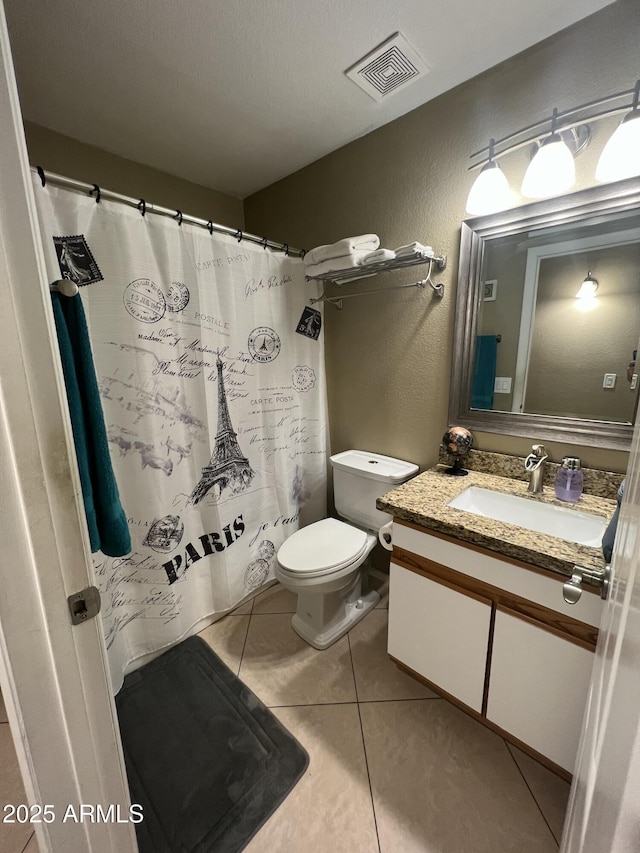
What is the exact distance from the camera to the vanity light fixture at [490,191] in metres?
1.23

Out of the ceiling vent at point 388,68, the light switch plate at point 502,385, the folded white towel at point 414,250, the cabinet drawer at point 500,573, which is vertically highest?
the ceiling vent at point 388,68

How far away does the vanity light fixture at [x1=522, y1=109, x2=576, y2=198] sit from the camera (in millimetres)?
1097

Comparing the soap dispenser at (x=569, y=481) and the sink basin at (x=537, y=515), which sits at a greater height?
the soap dispenser at (x=569, y=481)

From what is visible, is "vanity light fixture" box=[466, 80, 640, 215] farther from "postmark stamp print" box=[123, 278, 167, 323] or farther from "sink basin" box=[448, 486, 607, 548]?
"postmark stamp print" box=[123, 278, 167, 323]

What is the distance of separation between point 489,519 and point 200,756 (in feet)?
4.22

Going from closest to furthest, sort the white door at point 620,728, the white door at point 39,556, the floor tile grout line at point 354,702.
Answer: the white door at point 620,728
the white door at point 39,556
the floor tile grout line at point 354,702

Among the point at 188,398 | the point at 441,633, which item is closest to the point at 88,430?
the point at 188,398

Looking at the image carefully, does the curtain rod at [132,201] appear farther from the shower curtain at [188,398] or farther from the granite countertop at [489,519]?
the granite countertop at [489,519]

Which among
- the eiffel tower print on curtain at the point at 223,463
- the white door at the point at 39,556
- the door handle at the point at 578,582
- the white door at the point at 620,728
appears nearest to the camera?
the white door at the point at 620,728

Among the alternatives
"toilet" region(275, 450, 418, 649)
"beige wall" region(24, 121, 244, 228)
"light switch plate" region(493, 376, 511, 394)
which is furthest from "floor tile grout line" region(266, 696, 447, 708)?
"beige wall" region(24, 121, 244, 228)

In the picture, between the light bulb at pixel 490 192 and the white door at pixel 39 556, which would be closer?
the white door at pixel 39 556

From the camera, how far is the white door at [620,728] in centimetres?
38

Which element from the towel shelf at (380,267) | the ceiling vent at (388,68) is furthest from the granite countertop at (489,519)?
the ceiling vent at (388,68)

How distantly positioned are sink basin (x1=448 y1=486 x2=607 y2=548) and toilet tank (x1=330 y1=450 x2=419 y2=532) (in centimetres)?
34
